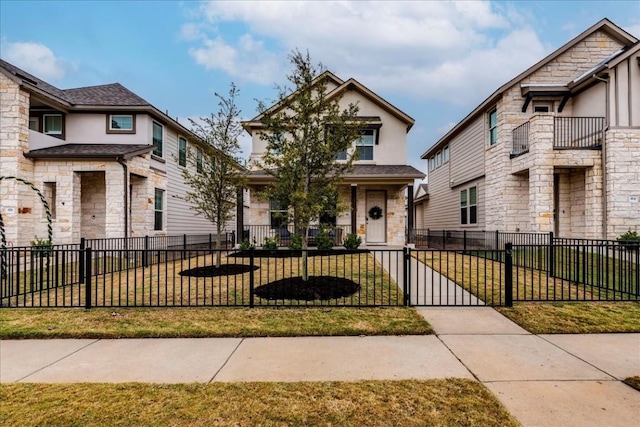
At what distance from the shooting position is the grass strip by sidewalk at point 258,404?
9.32 feet

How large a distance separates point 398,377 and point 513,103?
15771 millimetres

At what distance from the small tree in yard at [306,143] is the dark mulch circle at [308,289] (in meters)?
0.35

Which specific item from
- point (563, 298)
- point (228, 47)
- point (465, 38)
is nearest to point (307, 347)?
point (563, 298)

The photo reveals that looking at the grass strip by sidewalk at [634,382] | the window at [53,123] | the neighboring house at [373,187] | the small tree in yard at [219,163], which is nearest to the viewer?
the grass strip by sidewalk at [634,382]

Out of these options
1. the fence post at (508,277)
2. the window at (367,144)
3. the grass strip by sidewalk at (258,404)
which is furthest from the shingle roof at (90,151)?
the fence post at (508,277)

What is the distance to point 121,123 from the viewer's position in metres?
15.7

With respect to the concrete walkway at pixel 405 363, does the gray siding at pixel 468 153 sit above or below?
above

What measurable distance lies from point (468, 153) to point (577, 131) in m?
5.74

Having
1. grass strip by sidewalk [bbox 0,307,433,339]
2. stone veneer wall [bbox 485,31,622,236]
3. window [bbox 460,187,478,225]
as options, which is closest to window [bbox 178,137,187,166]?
grass strip by sidewalk [bbox 0,307,433,339]

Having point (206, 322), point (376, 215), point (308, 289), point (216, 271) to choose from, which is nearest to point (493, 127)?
point (376, 215)

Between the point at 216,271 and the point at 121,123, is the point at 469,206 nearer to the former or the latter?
the point at 216,271

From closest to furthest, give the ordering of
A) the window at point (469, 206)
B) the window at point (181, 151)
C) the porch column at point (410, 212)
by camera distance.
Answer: the porch column at point (410, 212) < the window at point (469, 206) < the window at point (181, 151)

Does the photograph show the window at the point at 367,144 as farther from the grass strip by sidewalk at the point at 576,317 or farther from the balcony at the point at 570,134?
the grass strip by sidewalk at the point at 576,317

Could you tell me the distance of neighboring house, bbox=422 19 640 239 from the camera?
41.0 feet
